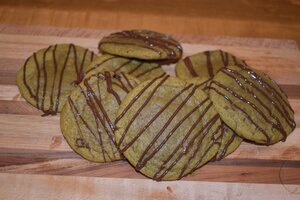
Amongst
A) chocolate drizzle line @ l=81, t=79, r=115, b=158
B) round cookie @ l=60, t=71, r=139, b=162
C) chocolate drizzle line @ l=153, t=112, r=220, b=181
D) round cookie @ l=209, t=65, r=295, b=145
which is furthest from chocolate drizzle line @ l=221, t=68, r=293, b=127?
chocolate drizzle line @ l=81, t=79, r=115, b=158

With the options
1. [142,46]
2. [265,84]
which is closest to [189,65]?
[142,46]

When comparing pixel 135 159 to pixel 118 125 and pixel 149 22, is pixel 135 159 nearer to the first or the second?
pixel 118 125

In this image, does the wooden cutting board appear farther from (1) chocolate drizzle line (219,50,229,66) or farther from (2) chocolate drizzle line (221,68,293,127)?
(1) chocolate drizzle line (219,50,229,66)

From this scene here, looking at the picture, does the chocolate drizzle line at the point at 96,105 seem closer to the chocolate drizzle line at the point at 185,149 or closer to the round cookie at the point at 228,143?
the chocolate drizzle line at the point at 185,149

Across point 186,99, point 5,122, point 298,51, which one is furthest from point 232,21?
point 5,122

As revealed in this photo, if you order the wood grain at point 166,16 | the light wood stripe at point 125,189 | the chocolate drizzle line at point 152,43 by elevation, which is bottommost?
the light wood stripe at point 125,189

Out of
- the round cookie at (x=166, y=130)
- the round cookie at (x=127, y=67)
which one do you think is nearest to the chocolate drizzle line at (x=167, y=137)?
the round cookie at (x=166, y=130)
